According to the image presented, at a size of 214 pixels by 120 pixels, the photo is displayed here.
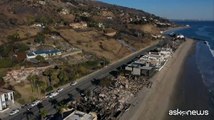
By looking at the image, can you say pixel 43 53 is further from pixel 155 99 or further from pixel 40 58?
pixel 155 99

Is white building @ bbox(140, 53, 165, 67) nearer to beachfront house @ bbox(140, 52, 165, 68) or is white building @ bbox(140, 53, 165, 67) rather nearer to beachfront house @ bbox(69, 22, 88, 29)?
beachfront house @ bbox(140, 52, 165, 68)

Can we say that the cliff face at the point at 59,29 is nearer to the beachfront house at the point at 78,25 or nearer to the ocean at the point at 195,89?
the beachfront house at the point at 78,25

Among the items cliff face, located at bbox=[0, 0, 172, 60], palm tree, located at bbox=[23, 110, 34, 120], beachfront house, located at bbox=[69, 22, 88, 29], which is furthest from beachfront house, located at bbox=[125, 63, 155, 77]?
beachfront house, located at bbox=[69, 22, 88, 29]

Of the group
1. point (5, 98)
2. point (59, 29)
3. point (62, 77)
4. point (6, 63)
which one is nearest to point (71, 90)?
point (62, 77)

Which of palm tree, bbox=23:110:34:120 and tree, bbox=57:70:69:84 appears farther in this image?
tree, bbox=57:70:69:84

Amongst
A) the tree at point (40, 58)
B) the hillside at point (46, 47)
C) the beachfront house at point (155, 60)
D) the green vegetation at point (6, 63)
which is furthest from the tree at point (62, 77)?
the beachfront house at point (155, 60)

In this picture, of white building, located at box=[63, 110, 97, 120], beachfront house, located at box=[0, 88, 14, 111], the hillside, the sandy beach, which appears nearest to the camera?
white building, located at box=[63, 110, 97, 120]

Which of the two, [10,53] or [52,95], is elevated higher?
[10,53]

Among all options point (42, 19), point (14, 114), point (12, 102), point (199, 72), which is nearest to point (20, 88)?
point (12, 102)
